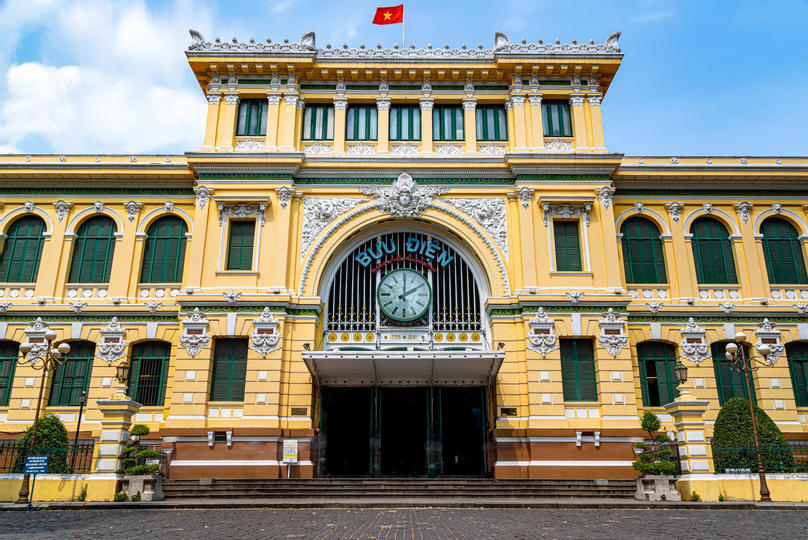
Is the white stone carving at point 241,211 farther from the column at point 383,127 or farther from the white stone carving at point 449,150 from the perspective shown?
the white stone carving at point 449,150

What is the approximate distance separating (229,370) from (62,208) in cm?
1246

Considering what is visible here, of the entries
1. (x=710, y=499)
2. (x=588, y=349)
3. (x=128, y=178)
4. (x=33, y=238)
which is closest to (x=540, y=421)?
(x=588, y=349)

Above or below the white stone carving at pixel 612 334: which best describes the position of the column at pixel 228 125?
above

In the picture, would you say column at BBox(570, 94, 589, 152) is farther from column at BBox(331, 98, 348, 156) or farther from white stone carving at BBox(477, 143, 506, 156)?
column at BBox(331, 98, 348, 156)

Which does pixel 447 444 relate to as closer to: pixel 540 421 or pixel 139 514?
pixel 540 421

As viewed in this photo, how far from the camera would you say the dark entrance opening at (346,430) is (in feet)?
89.0

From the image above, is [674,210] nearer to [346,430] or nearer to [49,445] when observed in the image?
[346,430]

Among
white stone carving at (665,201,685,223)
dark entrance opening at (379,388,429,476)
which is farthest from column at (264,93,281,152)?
white stone carving at (665,201,685,223)

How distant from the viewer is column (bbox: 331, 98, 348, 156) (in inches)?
1176

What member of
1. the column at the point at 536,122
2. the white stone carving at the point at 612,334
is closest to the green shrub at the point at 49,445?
the white stone carving at the point at 612,334

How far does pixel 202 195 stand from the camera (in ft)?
93.6

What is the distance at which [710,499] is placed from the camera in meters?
20.7

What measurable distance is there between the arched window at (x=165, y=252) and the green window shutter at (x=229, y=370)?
4.84 metres

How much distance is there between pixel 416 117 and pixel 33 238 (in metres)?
Answer: 20.1
